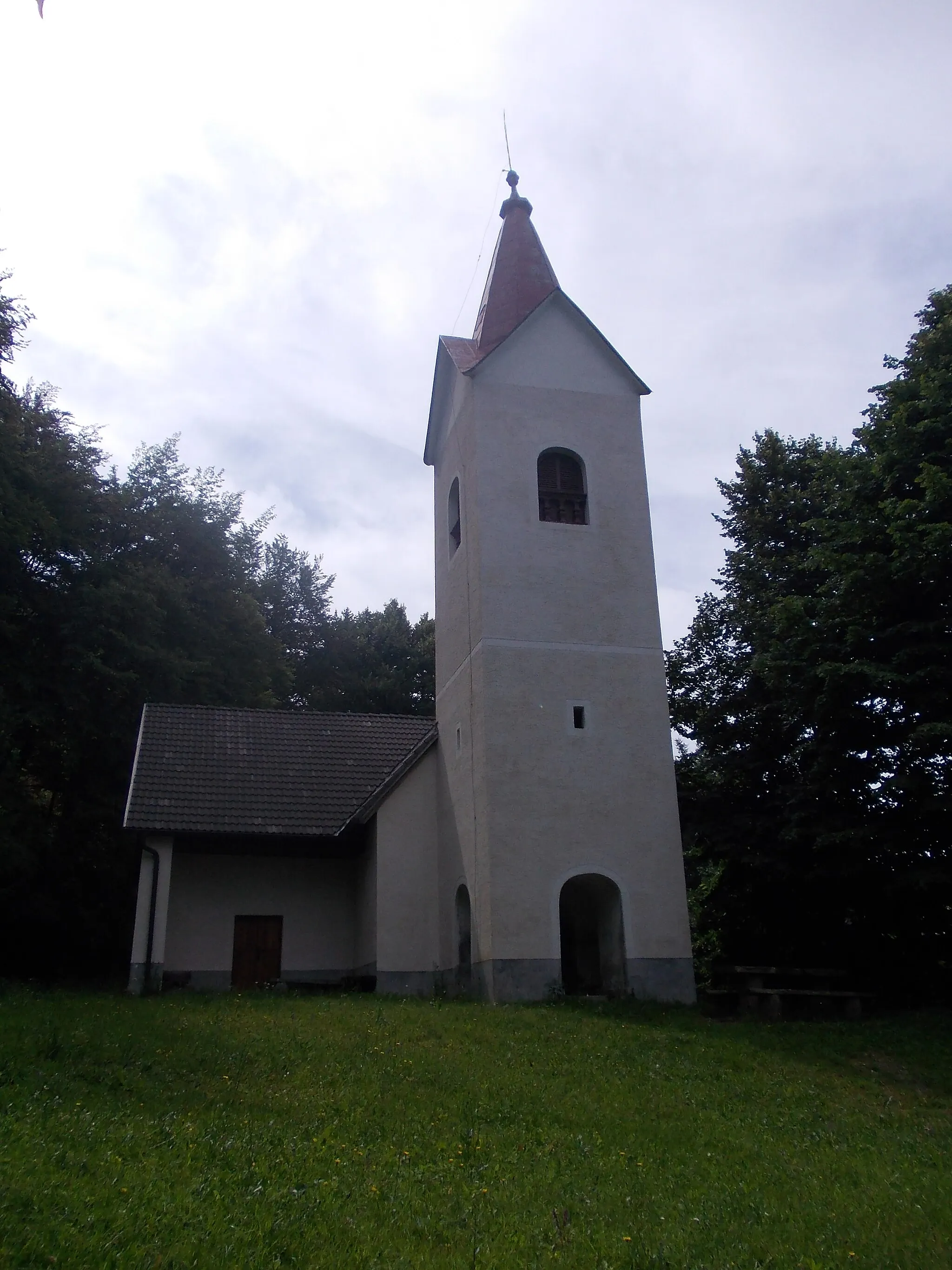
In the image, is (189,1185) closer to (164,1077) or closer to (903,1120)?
(164,1077)

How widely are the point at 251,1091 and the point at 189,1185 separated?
2771 millimetres

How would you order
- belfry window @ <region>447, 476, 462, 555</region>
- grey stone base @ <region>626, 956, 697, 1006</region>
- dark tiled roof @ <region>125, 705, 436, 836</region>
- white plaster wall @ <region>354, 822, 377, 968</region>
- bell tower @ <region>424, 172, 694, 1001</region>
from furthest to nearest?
belfry window @ <region>447, 476, 462, 555</region> < dark tiled roof @ <region>125, 705, 436, 836</region> < white plaster wall @ <region>354, 822, 377, 968</region> < bell tower @ <region>424, 172, 694, 1001</region> < grey stone base @ <region>626, 956, 697, 1006</region>

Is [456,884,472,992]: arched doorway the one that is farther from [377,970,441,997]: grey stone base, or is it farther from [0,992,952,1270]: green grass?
[0,992,952,1270]: green grass

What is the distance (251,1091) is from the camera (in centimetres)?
898

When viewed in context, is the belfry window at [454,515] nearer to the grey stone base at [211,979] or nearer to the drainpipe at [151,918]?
the drainpipe at [151,918]

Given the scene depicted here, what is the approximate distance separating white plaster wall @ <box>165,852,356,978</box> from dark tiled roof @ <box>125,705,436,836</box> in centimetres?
110

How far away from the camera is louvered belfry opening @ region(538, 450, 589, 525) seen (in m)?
19.0

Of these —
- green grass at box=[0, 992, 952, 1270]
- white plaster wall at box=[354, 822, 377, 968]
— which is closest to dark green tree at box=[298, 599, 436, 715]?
white plaster wall at box=[354, 822, 377, 968]

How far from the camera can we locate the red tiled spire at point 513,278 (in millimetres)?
20906

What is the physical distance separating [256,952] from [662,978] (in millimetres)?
7519

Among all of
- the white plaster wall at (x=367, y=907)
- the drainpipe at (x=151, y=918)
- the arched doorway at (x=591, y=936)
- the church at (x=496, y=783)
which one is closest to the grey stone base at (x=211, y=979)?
the church at (x=496, y=783)

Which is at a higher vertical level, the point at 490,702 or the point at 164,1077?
the point at 490,702

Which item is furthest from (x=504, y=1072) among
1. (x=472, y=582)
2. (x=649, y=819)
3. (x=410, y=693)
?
(x=410, y=693)

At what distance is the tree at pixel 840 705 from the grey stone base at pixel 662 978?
2740mm
